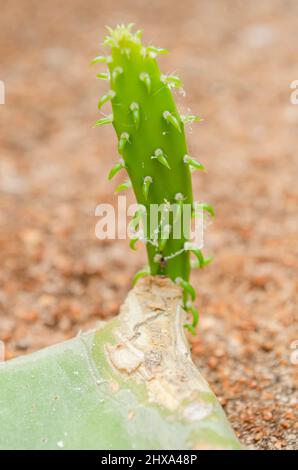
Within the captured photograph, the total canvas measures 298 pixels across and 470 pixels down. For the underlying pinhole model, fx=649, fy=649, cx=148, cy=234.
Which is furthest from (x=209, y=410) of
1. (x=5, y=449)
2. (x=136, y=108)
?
(x=136, y=108)

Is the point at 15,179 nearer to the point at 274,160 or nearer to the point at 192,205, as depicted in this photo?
the point at 274,160

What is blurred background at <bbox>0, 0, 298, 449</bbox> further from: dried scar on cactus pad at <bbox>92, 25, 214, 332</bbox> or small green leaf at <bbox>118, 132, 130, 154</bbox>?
small green leaf at <bbox>118, 132, 130, 154</bbox>

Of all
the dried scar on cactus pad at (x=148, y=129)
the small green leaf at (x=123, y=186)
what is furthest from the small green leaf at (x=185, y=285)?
the small green leaf at (x=123, y=186)

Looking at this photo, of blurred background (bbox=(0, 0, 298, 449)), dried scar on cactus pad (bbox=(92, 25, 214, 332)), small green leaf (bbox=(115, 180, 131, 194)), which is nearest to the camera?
dried scar on cactus pad (bbox=(92, 25, 214, 332))

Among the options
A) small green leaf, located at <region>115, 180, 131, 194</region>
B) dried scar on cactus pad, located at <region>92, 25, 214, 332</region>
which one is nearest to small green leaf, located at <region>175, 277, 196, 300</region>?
dried scar on cactus pad, located at <region>92, 25, 214, 332</region>

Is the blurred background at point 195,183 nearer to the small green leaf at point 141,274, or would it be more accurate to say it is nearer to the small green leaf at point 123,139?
the small green leaf at point 141,274
